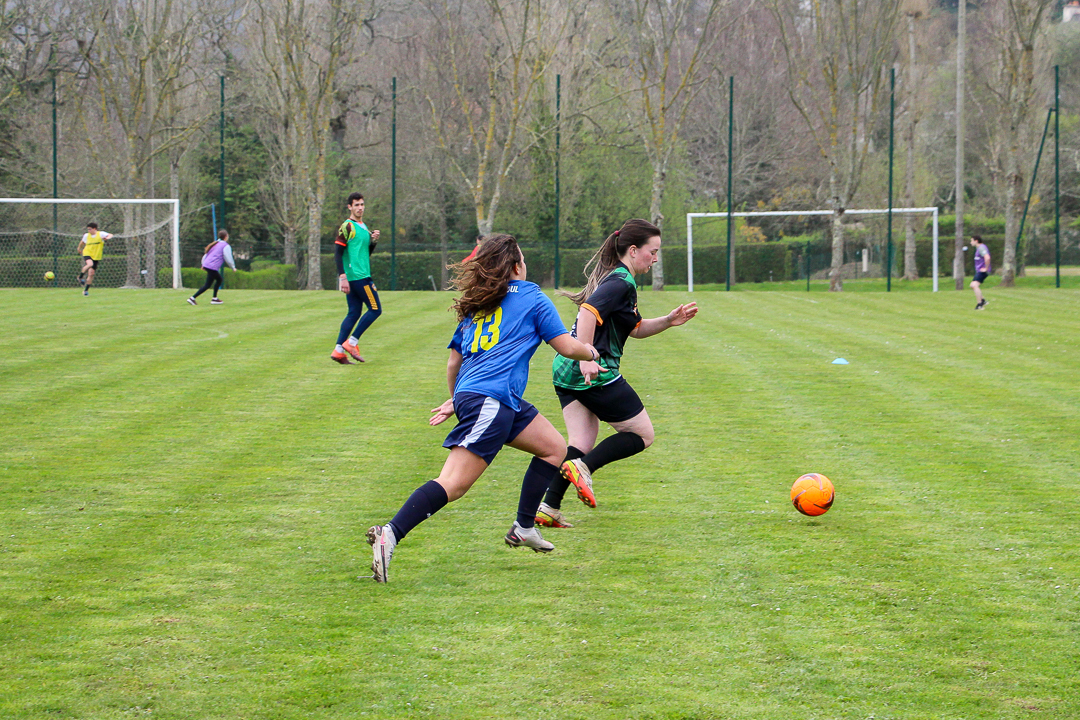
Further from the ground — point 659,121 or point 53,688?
point 659,121

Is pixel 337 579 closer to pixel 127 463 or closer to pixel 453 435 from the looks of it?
pixel 453 435

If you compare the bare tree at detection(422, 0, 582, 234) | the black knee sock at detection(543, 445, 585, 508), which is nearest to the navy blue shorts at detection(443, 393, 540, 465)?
the black knee sock at detection(543, 445, 585, 508)

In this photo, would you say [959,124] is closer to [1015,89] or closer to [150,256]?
[1015,89]

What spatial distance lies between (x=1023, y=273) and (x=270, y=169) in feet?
103

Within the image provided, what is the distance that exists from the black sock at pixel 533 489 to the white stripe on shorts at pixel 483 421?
557mm

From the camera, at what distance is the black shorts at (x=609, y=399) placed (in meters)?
5.99

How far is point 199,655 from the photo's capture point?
3988mm

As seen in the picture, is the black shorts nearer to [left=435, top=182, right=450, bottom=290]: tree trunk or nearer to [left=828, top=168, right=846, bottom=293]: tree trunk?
[left=828, top=168, right=846, bottom=293]: tree trunk

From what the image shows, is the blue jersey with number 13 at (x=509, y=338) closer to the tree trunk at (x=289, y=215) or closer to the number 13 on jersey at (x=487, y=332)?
the number 13 on jersey at (x=487, y=332)

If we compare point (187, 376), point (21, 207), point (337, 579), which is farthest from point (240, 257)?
point (337, 579)

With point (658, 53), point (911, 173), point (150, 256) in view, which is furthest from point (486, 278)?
point (911, 173)

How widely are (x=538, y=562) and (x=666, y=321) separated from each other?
65.1 inches

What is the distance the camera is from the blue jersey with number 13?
16.6 feet

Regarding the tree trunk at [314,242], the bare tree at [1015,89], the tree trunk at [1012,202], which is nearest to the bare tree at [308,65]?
the tree trunk at [314,242]
